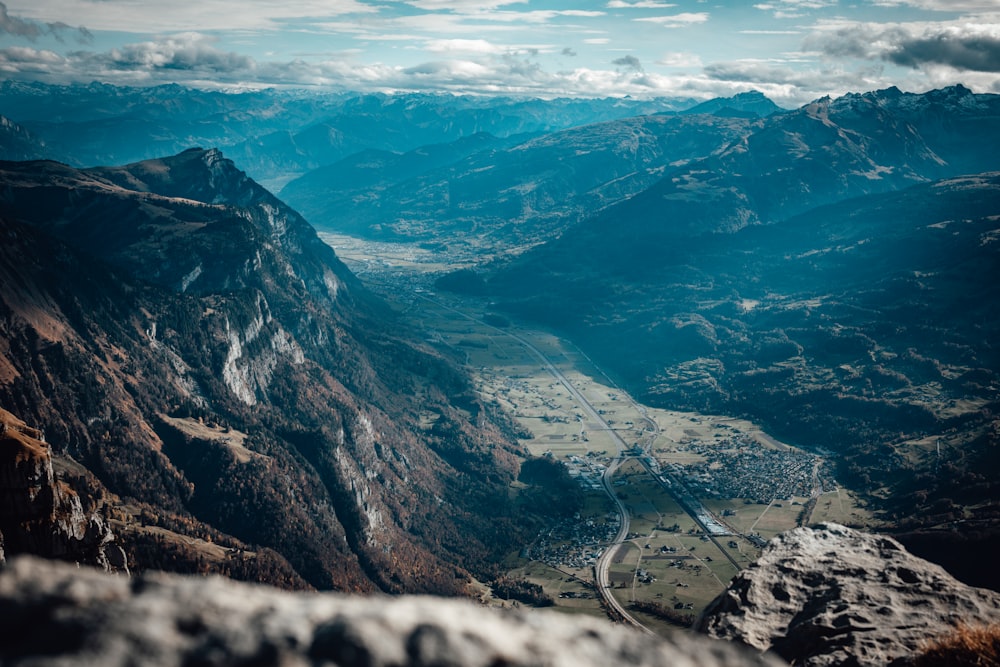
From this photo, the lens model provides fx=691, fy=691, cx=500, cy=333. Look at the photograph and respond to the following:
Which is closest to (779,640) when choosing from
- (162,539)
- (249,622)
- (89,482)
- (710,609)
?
(710,609)

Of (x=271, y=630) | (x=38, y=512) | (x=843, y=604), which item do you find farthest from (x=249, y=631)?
(x=38, y=512)

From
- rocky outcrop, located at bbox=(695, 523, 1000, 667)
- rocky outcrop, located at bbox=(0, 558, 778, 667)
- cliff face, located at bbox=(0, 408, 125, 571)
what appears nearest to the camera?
rocky outcrop, located at bbox=(0, 558, 778, 667)

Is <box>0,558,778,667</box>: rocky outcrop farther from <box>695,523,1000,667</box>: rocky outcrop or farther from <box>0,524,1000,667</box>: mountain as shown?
<box>695,523,1000,667</box>: rocky outcrop

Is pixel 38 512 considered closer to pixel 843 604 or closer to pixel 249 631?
pixel 843 604

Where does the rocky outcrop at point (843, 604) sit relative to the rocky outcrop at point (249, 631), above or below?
below

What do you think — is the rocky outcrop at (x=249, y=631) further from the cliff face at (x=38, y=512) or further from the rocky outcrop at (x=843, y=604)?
the cliff face at (x=38, y=512)

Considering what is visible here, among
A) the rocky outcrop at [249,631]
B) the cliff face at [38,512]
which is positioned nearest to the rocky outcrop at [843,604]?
the rocky outcrop at [249,631]

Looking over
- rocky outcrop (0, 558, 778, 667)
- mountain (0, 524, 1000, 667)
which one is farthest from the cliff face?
mountain (0, 524, 1000, 667)

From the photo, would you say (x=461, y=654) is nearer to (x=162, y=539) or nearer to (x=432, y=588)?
(x=162, y=539)
